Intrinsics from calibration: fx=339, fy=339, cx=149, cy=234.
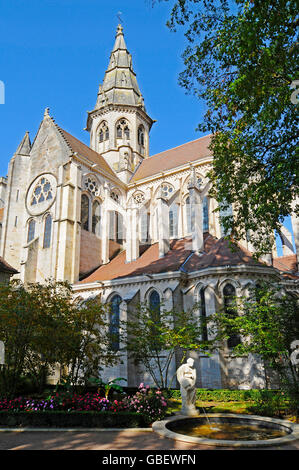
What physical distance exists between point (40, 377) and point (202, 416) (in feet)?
25.6

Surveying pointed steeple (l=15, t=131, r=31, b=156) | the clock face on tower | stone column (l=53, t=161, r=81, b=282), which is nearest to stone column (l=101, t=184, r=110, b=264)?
stone column (l=53, t=161, r=81, b=282)

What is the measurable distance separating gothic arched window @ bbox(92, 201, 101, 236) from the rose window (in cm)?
372

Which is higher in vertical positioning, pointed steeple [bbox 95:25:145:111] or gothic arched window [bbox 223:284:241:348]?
pointed steeple [bbox 95:25:145:111]

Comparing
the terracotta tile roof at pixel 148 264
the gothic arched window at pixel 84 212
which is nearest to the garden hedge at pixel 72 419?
the terracotta tile roof at pixel 148 264

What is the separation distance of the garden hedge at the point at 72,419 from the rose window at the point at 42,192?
2041cm

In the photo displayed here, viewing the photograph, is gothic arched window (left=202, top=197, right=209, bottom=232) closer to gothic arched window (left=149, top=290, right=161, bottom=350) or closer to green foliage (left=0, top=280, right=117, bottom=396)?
gothic arched window (left=149, top=290, right=161, bottom=350)

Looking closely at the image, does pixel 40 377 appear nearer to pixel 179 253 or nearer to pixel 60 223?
pixel 179 253

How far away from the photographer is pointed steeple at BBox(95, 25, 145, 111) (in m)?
40.5

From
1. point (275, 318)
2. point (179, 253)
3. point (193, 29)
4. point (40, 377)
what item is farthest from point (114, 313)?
point (193, 29)

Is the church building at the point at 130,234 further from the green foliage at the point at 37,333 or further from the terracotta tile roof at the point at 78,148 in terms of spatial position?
the green foliage at the point at 37,333

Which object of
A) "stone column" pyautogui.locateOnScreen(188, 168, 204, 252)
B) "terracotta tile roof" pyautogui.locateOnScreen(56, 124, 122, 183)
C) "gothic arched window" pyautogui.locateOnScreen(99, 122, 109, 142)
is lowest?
"stone column" pyautogui.locateOnScreen(188, 168, 204, 252)

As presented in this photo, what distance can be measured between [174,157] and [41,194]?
1342cm

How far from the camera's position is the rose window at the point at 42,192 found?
94.0 ft

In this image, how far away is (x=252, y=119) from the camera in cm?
1141
